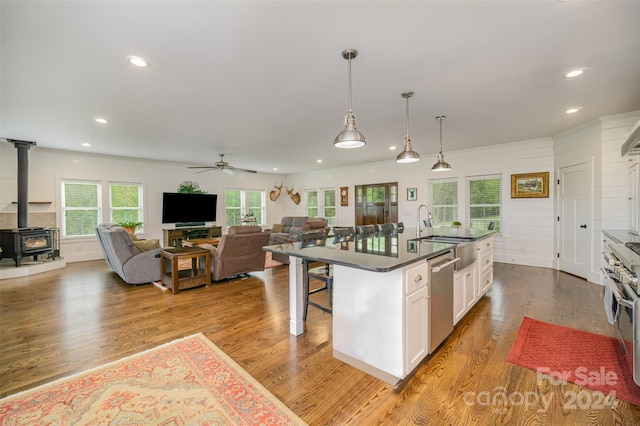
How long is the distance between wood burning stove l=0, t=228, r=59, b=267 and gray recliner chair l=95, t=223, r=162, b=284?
2.07 metres

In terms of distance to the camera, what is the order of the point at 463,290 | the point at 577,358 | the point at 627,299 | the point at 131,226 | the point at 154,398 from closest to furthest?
1. the point at 627,299
2. the point at 154,398
3. the point at 577,358
4. the point at 463,290
5. the point at 131,226

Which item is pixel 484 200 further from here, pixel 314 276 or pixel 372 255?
pixel 372 255

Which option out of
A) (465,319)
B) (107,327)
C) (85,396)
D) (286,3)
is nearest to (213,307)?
(107,327)

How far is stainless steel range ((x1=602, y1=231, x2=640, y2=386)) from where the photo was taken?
1594 mm

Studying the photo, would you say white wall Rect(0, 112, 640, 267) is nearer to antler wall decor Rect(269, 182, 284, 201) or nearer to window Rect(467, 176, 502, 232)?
window Rect(467, 176, 502, 232)

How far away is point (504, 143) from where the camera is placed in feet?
18.9

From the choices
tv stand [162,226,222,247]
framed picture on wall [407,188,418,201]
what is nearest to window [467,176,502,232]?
framed picture on wall [407,188,418,201]

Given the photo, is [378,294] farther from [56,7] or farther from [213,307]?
[56,7]

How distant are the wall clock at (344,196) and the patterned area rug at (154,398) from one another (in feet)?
23.0

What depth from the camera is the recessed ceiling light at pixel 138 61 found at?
239cm

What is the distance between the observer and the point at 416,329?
200cm

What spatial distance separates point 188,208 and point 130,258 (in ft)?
12.7

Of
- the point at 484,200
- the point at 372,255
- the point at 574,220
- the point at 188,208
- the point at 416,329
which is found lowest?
the point at 416,329

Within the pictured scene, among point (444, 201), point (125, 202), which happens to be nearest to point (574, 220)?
point (444, 201)
